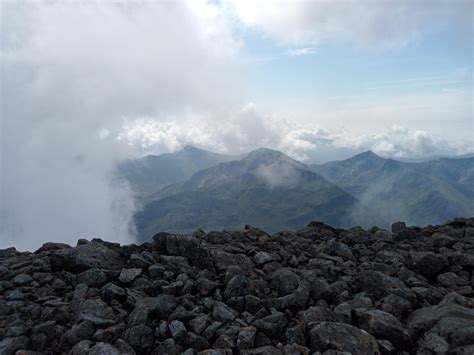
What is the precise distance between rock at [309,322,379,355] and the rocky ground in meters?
0.04

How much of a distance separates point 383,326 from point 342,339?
1.88 m

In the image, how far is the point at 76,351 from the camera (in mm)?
11266

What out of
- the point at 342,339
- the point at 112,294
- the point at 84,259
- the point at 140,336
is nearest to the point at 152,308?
the point at 140,336

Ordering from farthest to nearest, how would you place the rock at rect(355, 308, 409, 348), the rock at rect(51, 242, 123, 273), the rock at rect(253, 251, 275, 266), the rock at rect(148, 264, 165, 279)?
the rock at rect(253, 251, 275, 266) → the rock at rect(51, 242, 123, 273) → the rock at rect(148, 264, 165, 279) → the rock at rect(355, 308, 409, 348)

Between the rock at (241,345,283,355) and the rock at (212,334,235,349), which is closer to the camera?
the rock at (241,345,283,355)

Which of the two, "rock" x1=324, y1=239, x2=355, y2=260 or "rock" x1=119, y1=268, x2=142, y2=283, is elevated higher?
"rock" x1=119, y1=268, x2=142, y2=283

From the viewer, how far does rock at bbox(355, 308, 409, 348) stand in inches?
486

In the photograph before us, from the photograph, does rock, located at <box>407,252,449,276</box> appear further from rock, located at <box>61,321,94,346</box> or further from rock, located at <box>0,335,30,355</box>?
rock, located at <box>0,335,30,355</box>

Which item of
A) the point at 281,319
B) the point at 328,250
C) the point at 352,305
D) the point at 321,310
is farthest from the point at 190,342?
the point at 328,250

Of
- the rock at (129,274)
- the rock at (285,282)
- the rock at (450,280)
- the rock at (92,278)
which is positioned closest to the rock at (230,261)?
the rock at (285,282)

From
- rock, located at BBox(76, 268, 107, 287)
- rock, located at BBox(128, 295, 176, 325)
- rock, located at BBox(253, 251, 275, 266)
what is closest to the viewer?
rock, located at BBox(128, 295, 176, 325)

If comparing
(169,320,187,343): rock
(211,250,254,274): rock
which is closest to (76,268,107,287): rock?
(169,320,187,343): rock

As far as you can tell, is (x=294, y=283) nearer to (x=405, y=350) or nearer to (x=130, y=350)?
(x=405, y=350)

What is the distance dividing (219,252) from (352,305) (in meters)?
7.71
